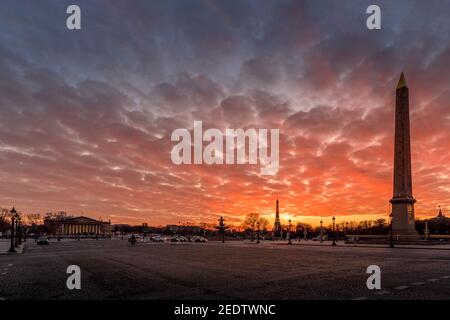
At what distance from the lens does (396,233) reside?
190ft

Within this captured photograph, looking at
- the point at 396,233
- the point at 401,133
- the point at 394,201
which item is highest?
the point at 401,133

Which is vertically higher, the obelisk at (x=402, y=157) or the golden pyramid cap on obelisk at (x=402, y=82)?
the golden pyramid cap on obelisk at (x=402, y=82)

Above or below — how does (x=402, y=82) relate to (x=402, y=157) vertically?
above

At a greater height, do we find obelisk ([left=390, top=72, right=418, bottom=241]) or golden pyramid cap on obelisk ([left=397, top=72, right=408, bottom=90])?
golden pyramid cap on obelisk ([left=397, top=72, right=408, bottom=90])

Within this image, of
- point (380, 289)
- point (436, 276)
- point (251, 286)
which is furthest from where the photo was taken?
point (436, 276)

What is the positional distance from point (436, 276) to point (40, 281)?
53.1ft

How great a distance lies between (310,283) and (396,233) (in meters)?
48.9

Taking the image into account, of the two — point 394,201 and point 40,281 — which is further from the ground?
point 394,201
